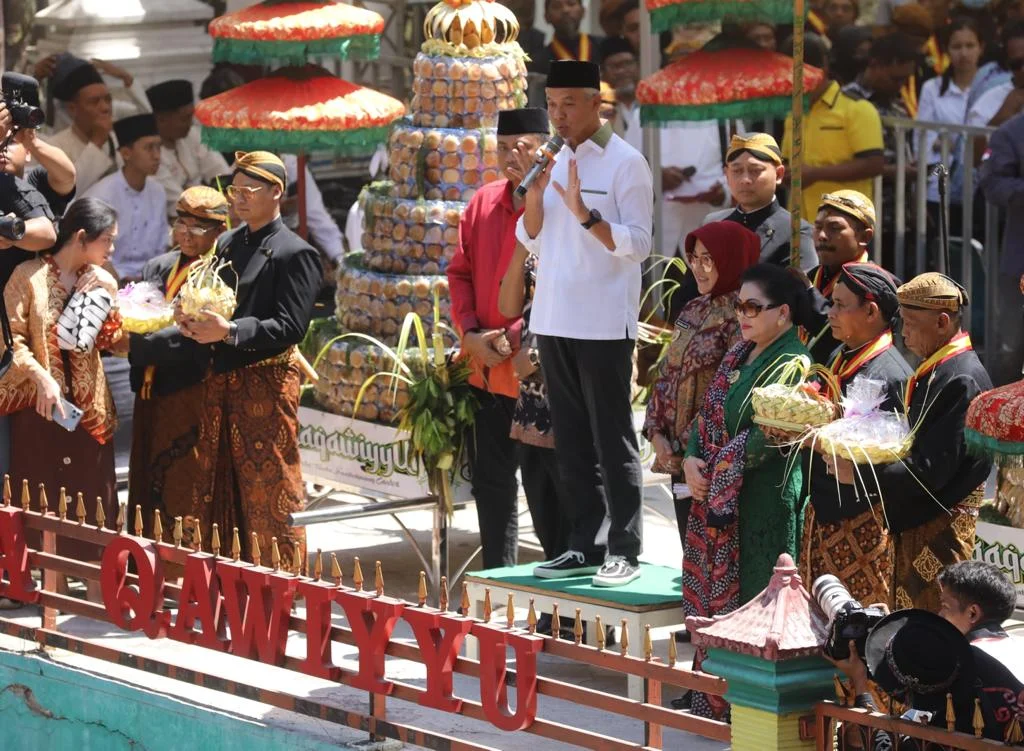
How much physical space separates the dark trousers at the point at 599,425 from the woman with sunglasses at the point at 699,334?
129 millimetres

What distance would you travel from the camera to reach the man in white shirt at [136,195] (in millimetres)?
10812

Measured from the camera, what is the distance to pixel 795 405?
573 centimetres

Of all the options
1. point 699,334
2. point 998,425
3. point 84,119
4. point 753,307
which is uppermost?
point 84,119

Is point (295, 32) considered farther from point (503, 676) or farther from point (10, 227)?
point (503, 676)

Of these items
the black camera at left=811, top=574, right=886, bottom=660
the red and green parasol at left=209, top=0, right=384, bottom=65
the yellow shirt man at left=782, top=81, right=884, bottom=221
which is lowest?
the black camera at left=811, top=574, right=886, bottom=660

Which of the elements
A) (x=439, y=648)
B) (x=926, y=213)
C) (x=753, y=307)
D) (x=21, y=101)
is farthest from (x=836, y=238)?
(x=926, y=213)

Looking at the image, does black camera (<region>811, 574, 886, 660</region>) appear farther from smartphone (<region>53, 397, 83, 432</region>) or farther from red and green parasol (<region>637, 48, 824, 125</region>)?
red and green parasol (<region>637, 48, 824, 125</region>)

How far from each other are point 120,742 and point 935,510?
2.76 meters

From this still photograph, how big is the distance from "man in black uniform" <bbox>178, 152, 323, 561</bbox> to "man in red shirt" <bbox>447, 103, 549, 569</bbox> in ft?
2.06

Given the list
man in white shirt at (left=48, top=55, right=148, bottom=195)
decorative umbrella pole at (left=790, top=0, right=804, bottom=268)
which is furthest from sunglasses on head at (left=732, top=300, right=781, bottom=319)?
man in white shirt at (left=48, top=55, right=148, bottom=195)

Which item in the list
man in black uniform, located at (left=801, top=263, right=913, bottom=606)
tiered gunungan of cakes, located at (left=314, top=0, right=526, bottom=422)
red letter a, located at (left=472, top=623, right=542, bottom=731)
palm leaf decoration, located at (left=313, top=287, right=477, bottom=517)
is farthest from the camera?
tiered gunungan of cakes, located at (left=314, top=0, right=526, bottom=422)

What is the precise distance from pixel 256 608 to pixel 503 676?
3.29 feet

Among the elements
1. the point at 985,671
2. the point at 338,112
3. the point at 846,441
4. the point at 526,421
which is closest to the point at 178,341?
the point at 526,421

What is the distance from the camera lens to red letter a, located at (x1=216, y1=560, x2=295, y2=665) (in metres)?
6.08
